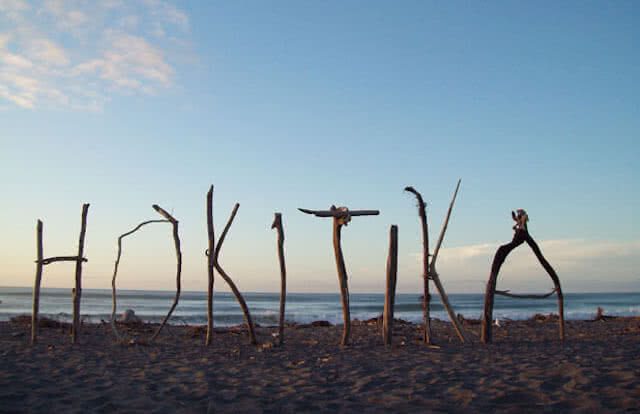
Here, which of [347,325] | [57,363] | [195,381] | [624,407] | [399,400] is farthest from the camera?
[347,325]

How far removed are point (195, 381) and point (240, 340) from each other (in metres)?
4.84

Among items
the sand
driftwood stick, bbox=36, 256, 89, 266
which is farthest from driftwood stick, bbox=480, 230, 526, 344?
driftwood stick, bbox=36, 256, 89, 266

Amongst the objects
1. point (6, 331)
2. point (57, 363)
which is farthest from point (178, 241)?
point (6, 331)

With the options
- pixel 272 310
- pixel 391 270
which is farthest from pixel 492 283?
pixel 272 310

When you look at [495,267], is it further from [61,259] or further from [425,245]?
[61,259]

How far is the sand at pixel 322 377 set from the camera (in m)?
5.46

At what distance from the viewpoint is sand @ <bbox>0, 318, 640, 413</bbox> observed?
5461 millimetres

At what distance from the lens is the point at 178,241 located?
10.8 meters

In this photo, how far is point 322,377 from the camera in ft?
22.5

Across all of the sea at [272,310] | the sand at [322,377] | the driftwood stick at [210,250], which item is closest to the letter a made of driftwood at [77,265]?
the sand at [322,377]

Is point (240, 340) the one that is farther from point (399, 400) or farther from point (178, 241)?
point (399, 400)

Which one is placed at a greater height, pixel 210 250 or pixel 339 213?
pixel 339 213

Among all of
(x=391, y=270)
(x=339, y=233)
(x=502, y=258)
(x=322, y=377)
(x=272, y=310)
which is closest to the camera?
(x=322, y=377)

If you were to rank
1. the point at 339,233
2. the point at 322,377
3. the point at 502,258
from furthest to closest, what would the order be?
the point at 502,258 → the point at 339,233 → the point at 322,377
